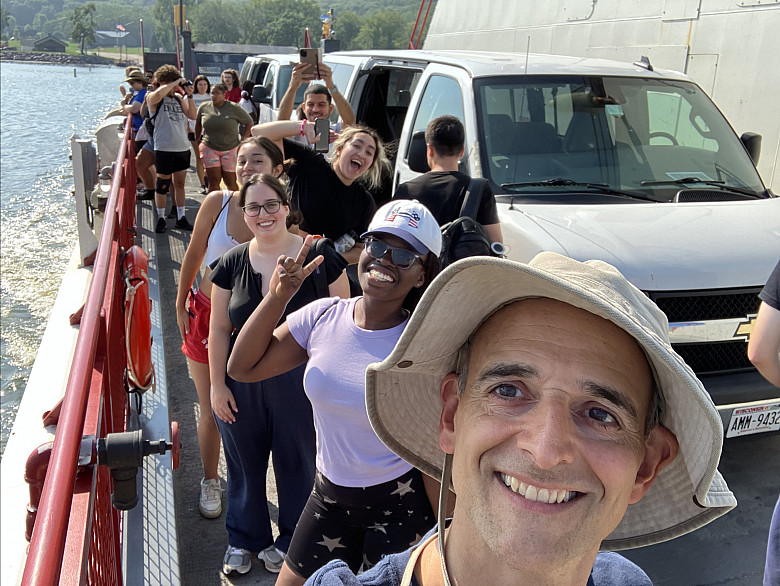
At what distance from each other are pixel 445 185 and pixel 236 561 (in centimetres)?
231

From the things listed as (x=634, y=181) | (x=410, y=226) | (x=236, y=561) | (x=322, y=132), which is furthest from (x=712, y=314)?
(x=322, y=132)

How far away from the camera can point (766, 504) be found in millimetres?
4305

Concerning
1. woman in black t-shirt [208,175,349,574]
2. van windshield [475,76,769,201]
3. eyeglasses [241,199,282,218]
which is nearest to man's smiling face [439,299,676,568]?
woman in black t-shirt [208,175,349,574]

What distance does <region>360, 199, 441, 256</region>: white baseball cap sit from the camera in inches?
107

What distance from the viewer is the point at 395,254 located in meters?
2.71

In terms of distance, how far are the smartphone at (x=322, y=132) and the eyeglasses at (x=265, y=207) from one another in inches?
85.5

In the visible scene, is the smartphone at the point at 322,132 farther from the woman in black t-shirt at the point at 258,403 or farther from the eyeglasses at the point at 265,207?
the eyeglasses at the point at 265,207

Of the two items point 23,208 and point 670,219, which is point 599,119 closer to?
point 670,219

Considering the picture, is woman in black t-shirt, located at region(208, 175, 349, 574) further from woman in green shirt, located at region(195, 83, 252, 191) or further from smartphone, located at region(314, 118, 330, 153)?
woman in green shirt, located at region(195, 83, 252, 191)

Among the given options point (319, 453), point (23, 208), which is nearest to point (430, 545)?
point (319, 453)

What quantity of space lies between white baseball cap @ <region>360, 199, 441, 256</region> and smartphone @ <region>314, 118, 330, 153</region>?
289 cm

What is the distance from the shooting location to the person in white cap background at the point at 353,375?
2.58m

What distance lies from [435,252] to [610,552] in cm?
146

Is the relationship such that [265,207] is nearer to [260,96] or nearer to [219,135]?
[219,135]
